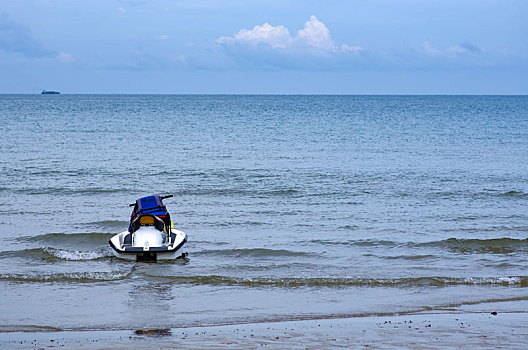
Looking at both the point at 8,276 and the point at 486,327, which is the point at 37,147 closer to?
the point at 8,276

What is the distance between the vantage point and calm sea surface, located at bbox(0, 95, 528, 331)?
11625mm

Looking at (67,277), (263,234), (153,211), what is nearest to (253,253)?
(263,234)

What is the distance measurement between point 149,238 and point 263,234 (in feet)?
12.5

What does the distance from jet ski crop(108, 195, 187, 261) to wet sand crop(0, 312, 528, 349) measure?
4349 millimetres

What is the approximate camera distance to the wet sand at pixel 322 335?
9008 millimetres

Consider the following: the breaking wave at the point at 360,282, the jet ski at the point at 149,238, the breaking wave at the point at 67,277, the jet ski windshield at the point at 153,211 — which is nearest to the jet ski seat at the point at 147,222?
the jet ski at the point at 149,238

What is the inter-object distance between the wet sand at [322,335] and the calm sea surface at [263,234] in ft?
1.74

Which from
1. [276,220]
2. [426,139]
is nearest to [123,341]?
[276,220]

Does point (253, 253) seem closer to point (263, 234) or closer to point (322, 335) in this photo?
point (263, 234)

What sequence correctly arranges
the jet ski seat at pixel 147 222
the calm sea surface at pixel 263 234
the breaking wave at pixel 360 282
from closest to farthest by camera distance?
the calm sea surface at pixel 263 234
the breaking wave at pixel 360 282
the jet ski seat at pixel 147 222

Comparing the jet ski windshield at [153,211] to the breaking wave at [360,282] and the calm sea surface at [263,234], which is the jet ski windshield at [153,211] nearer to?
the calm sea surface at [263,234]

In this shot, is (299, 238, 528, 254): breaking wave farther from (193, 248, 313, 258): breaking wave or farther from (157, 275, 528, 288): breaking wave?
(157, 275, 528, 288): breaking wave

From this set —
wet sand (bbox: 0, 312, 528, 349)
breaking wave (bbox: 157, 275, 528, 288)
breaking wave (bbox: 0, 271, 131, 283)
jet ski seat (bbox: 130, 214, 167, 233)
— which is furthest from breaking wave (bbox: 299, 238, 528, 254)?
wet sand (bbox: 0, 312, 528, 349)

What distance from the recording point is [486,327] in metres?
9.84
